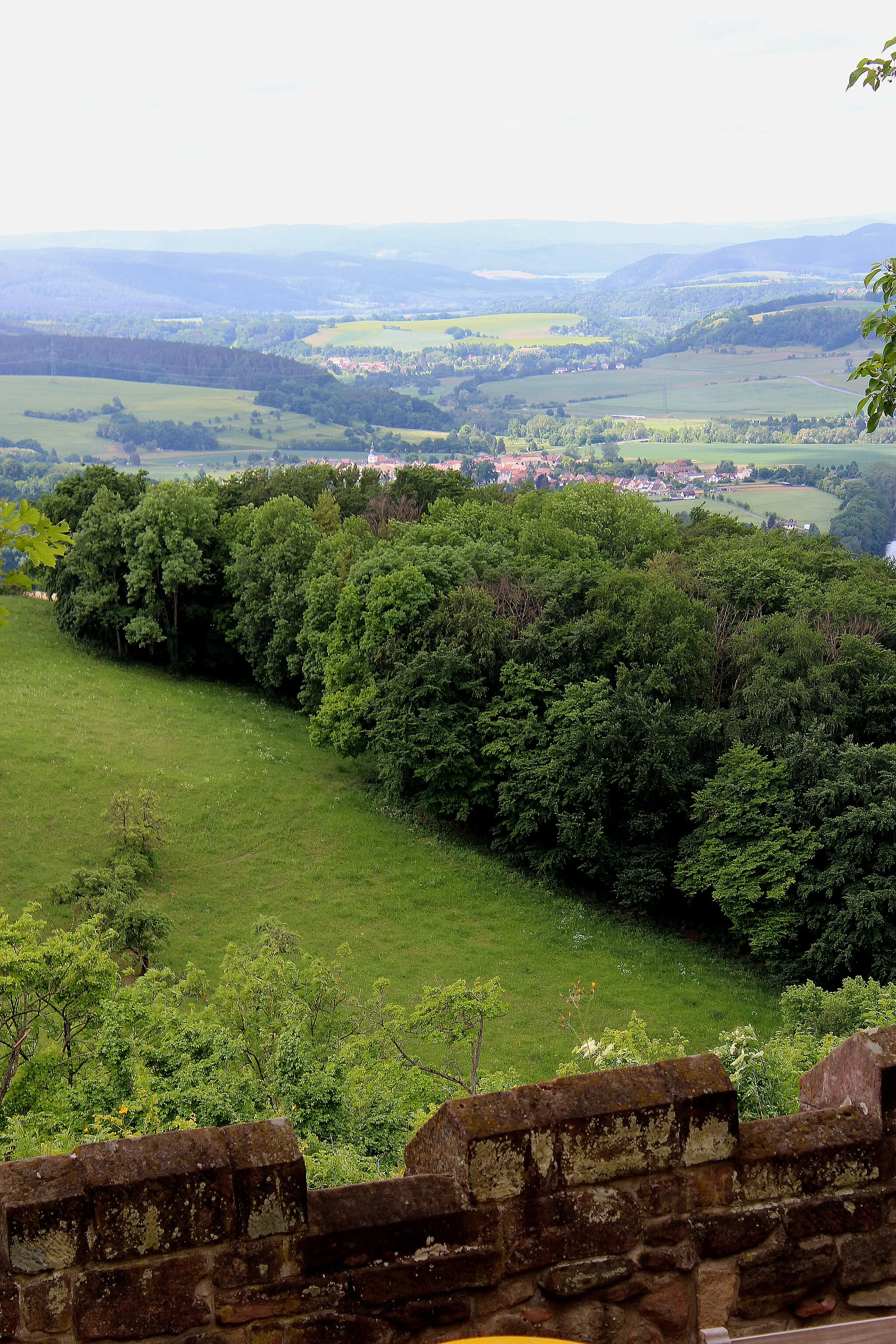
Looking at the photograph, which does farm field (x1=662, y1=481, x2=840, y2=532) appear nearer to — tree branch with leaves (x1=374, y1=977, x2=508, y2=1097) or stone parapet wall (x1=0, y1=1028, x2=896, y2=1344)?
tree branch with leaves (x1=374, y1=977, x2=508, y2=1097)

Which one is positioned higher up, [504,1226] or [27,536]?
[27,536]

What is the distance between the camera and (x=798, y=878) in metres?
39.7

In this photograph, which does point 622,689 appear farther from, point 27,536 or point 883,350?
point 27,536

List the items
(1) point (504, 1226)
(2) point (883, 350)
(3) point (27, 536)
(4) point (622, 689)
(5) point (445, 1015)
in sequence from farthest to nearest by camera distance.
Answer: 1. (4) point (622, 689)
2. (5) point (445, 1015)
3. (2) point (883, 350)
4. (3) point (27, 536)
5. (1) point (504, 1226)

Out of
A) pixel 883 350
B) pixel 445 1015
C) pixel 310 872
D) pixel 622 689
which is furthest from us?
pixel 310 872

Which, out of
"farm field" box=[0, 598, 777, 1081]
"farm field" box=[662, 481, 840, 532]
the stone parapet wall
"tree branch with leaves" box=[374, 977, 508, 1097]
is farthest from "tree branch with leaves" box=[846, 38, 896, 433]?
"farm field" box=[662, 481, 840, 532]

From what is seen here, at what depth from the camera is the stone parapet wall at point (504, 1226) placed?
463 centimetres

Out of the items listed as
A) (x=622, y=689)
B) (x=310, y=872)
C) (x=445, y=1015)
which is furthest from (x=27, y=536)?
(x=310, y=872)

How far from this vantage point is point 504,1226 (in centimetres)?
501

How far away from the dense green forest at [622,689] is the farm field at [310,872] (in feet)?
6.90

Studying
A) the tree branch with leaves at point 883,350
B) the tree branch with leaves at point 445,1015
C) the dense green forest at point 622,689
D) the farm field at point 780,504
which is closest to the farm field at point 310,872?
the dense green forest at point 622,689

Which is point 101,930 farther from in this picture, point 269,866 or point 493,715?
point 493,715

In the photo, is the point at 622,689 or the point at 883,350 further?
the point at 622,689

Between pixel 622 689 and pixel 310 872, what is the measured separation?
14.5m
